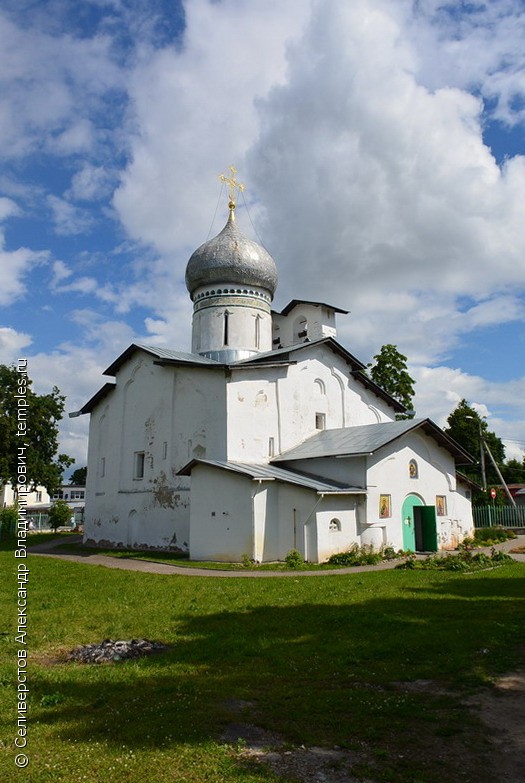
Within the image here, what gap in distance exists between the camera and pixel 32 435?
34.8m

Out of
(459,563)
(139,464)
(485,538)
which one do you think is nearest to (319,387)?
(139,464)

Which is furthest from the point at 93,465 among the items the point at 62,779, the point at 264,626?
the point at 62,779

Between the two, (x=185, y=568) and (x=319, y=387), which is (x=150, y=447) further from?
(x=185, y=568)

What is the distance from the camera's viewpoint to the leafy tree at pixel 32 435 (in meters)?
31.1

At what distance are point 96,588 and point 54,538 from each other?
69.3 feet

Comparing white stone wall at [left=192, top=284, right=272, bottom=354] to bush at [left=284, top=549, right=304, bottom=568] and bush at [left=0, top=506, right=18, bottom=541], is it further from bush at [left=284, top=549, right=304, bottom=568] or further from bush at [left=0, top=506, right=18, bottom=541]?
bush at [left=0, top=506, right=18, bottom=541]

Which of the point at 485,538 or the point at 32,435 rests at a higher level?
the point at 32,435

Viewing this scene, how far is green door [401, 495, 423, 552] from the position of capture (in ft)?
61.4

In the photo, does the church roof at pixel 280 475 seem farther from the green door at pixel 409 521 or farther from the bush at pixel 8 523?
the bush at pixel 8 523

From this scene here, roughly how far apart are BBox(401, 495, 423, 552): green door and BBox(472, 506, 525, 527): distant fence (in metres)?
12.5

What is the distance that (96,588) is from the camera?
40.1 feet

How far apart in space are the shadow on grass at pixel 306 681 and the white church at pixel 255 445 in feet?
26.9

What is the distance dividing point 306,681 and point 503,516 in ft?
89.8

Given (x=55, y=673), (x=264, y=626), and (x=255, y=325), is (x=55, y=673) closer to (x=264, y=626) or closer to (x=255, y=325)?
(x=264, y=626)
